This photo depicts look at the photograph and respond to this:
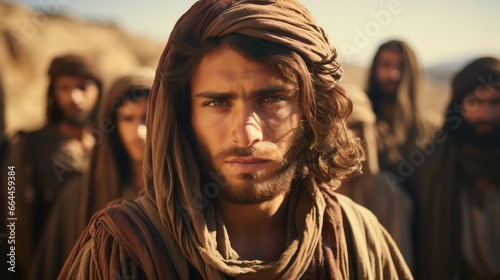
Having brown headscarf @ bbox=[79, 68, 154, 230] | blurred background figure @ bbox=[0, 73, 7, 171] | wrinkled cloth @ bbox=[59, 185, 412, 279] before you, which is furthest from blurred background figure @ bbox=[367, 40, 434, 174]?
wrinkled cloth @ bbox=[59, 185, 412, 279]

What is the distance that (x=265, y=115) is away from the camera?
237cm

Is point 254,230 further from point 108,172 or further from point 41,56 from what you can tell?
point 41,56

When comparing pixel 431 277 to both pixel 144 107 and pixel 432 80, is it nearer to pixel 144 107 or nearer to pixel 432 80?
pixel 144 107

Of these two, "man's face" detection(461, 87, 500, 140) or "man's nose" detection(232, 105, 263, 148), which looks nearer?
"man's nose" detection(232, 105, 263, 148)

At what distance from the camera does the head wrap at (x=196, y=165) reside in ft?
7.59

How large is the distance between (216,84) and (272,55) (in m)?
0.24

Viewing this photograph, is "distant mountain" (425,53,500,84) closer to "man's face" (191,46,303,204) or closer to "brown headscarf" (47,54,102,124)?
"brown headscarf" (47,54,102,124)

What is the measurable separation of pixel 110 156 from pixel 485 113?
3.18 m

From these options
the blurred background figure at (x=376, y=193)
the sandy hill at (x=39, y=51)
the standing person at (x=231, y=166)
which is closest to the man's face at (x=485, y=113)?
the blurred background figure at (x=376, y=193)

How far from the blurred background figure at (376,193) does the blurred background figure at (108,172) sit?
1.61m

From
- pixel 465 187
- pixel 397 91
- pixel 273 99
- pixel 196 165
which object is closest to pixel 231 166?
pixel 196 165

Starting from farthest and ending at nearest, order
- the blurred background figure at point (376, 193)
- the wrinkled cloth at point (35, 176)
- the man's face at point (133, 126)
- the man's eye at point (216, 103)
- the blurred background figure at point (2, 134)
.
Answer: the blurred background figure at point (2, 134) < the wrinkled cloth at point (35, 176) < the blurred background figure at point (376, 193) < the man's face at point (133, 126) < the man's eye at point (216, 103)

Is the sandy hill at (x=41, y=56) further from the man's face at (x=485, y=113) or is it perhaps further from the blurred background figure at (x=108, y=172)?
the blurred background figure at (x=108, y=172)

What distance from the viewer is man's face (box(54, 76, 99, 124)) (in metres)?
6.09
